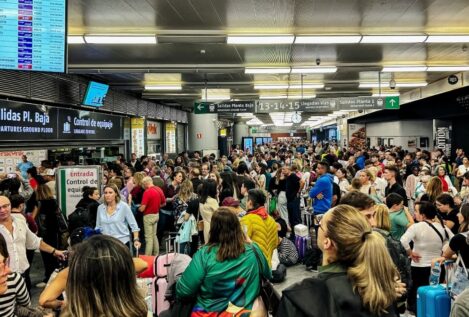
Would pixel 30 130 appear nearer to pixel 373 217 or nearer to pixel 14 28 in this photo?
pixel 14 28

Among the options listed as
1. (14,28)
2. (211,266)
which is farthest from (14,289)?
(14,28)

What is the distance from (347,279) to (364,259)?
118 millimetres

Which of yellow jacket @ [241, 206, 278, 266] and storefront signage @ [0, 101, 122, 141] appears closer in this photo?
yellow jacket @ [241, 206, 278, 266]

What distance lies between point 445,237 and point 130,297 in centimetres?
395

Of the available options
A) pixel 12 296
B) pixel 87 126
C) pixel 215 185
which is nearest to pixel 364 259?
pixel 12 296

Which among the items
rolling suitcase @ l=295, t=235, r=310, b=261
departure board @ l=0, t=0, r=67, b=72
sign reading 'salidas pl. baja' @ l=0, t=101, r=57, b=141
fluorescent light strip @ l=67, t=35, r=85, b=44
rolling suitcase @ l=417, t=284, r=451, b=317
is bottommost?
rolling suitcase @ l=295, t=235, r=310, b=261

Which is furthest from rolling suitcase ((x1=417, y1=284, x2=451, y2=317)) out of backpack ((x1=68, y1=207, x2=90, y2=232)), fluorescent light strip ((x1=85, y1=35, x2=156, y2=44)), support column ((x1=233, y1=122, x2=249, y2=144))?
support column ((x1=233, y1=122, x2=249, y2=144))

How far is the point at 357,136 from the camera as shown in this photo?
33.9m

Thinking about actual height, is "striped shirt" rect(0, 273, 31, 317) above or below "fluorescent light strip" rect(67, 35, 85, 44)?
below

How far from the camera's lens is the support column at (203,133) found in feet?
74.8

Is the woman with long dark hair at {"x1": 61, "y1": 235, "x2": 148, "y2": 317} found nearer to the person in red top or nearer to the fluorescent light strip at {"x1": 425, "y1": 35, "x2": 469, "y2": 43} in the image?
the person in red top

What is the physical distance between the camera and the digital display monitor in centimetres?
1267

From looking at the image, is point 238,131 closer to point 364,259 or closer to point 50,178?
point 50,178

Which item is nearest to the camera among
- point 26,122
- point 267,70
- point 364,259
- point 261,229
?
point 364,259
